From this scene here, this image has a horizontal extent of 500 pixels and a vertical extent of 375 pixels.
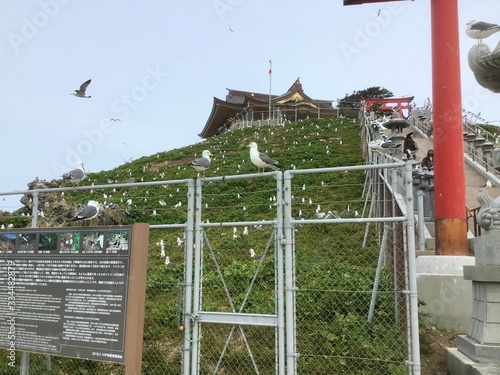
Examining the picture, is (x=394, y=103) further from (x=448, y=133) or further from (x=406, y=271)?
(x=406, y=271)

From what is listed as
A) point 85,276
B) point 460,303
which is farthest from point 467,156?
point 85,276

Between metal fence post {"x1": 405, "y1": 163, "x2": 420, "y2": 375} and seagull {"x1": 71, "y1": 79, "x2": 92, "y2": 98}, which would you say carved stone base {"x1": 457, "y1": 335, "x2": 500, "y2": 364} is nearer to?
→ metal fence post {"x1": 405, "y1": 163, "x2": 420, "y2": 375}

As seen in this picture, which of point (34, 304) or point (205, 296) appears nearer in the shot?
point (34, 304)

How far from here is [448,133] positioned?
28.3 ft

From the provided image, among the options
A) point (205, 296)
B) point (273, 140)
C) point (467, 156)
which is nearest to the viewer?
point (205, 296)

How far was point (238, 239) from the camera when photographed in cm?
1255

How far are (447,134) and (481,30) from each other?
13.4 ft

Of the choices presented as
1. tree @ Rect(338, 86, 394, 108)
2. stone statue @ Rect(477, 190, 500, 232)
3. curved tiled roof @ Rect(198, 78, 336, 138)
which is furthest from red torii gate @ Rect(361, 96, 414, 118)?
stone statue @ Rect(477, 190, 500, 232)

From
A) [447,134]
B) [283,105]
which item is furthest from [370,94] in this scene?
[447,134]

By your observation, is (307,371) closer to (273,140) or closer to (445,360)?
(445,360)

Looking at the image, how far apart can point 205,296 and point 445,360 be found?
420 centimetres

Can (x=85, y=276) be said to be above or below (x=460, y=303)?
above

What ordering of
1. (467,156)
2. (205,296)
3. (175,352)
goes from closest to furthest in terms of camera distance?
(175,352) < (205,296) < (467,156)

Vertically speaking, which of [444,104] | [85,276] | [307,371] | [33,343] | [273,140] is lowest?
[307,371]
